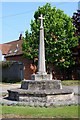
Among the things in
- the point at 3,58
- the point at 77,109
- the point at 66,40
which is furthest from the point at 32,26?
the point at 77,109

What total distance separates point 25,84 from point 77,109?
15.7 ft

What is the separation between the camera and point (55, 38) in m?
39.8

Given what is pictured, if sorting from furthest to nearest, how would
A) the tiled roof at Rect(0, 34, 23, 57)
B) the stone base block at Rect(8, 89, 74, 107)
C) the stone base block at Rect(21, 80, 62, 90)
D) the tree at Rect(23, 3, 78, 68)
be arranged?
the tiled roof at Rect(0, 34, 23, 57)
the tree at Rect(23, 3, 78, 68)
the stone base block at Rect(21, 80, 62, 90)
the stone base block at Rect(8, 89, 74, 107)

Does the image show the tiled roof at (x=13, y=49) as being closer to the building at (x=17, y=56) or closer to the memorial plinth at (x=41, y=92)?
the building at (x=17, y=56)

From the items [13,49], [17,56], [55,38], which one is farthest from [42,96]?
[13,49]

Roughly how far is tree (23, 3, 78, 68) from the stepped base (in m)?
22.9

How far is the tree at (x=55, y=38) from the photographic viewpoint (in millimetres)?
39125

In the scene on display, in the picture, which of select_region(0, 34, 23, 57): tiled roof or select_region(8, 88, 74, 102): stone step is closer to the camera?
select_region(8, 88, 74, 102): stone step

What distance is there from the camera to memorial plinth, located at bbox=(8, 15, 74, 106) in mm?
14547

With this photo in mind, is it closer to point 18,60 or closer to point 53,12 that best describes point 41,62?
point 53,12

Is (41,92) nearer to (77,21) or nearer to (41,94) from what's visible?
(41,94)

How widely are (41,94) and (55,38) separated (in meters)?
25.7

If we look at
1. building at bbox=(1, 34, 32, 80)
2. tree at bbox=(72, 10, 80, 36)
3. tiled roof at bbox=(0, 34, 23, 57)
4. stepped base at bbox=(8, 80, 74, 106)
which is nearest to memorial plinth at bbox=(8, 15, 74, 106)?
stepped base at bbox=(8, 80, 74, 106)

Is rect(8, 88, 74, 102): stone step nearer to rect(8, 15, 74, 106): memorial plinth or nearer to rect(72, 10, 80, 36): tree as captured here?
rect(8, 15, 74, 106): memorial plinth
